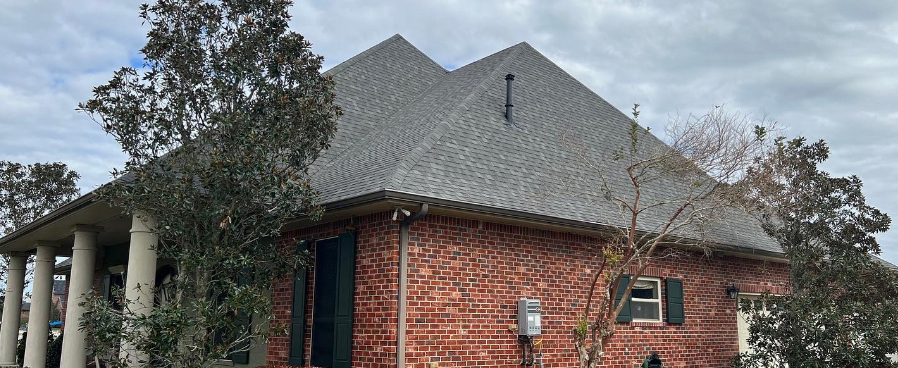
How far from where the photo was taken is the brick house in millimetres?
8828

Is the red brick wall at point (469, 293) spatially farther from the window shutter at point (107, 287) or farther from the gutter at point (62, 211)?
the window shutter at point (107, 287)

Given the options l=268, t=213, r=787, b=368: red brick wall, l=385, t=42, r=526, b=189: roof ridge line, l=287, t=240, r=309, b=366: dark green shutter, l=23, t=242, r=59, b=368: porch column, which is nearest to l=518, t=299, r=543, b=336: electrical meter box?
l=268, t=213, r=787, b=368: red brick wall

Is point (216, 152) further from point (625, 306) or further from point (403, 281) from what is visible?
point (625, 306)

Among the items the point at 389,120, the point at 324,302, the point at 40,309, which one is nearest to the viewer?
the point at 324,302

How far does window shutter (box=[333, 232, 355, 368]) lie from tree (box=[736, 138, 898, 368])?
6.03 m

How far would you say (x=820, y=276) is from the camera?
37.4ft

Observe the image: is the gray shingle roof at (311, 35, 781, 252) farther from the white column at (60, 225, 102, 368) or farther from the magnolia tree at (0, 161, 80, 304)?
the magnolia tree at (0, 161, 80, 304)

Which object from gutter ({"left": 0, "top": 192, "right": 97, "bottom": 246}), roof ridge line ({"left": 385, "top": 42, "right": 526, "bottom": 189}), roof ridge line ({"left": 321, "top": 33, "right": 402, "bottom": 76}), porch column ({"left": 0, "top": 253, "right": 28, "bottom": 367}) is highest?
roof ridge line ({"left": 321, "top": 33, "right": 402, "bottom": 76})

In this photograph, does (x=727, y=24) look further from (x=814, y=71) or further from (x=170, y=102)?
(x=170, y=102)

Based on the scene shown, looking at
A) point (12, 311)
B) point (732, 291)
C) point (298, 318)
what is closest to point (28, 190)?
point (12, 311)

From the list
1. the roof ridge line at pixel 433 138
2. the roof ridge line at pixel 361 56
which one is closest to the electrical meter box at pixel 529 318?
Result: the roof ridge line at pixel 433 138

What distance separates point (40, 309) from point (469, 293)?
36.6 ft

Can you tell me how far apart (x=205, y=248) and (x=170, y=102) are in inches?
73.1

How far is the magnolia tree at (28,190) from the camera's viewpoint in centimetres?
2489
